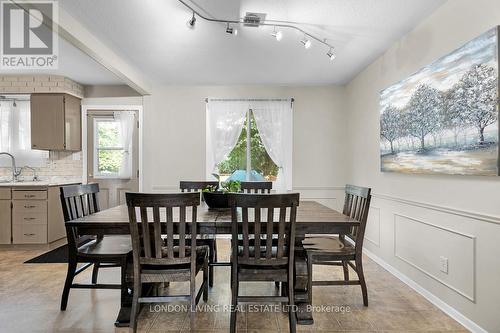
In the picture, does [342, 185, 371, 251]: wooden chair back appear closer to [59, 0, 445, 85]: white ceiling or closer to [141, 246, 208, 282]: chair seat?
[141, 246, 208, 282]: chair seat

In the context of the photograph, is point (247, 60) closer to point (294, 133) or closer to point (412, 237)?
point (294, 133)

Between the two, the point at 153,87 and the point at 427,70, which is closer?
the point at 427,70

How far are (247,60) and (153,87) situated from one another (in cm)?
195

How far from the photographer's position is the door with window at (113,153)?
5.05m

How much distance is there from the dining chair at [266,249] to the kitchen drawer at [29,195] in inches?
135

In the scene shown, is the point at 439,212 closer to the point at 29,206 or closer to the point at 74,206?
the point at 74,206

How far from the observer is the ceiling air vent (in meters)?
2.62

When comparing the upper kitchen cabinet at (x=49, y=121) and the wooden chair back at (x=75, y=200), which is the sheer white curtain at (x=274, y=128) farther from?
the upper kitchen cabinet at (x=49, y=121)

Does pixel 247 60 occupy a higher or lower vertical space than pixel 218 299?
higher

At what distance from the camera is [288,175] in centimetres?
502

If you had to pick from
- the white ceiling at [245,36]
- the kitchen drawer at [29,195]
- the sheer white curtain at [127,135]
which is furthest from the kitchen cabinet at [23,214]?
the white ceiling at [245,36]

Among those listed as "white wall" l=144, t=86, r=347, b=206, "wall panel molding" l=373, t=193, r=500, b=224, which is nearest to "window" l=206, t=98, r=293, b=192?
"white wall" l=144, t=86, r=347, b=206

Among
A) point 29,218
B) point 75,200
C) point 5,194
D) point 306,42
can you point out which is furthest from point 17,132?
point 306,42

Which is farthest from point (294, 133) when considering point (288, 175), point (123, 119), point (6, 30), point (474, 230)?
point (6, 30)
